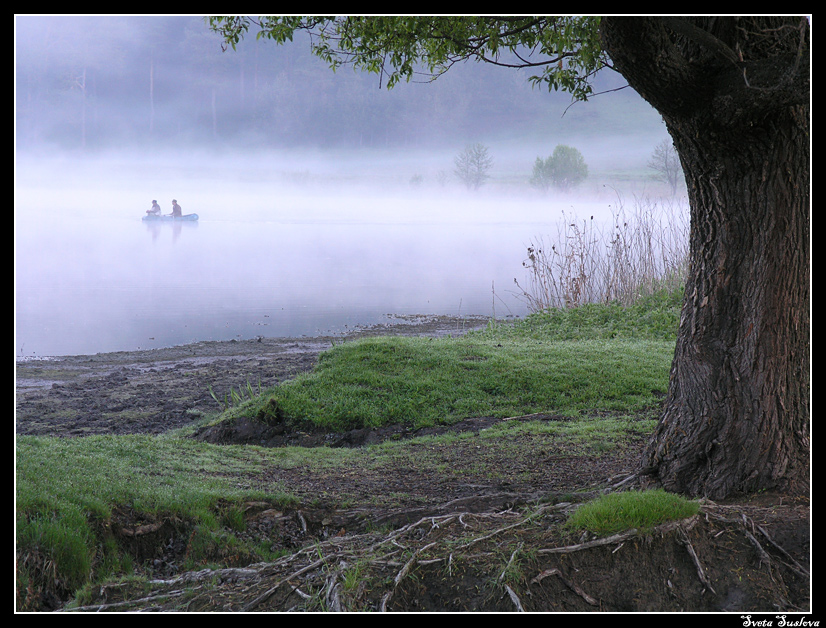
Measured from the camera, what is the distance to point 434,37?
4777mm

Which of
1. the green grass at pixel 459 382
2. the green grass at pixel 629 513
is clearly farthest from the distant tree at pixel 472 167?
the green grass at pixel 629 513

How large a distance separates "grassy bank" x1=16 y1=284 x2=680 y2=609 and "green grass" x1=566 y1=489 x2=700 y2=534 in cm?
170

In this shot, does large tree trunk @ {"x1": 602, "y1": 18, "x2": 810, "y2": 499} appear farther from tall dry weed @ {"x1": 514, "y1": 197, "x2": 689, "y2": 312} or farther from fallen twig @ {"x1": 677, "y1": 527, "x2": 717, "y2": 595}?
tall dry weed @ {"x1": 514, "y1": 197, "x2": 689, "y2": 312}

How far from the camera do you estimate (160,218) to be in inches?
1745

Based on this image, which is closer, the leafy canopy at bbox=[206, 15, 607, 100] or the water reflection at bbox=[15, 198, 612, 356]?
the leafy canopy at bbox=[206, 15, 607, 100]

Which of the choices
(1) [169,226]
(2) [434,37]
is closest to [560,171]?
(1) [169,226]

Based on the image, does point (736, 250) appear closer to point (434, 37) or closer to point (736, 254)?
point (736, 254)

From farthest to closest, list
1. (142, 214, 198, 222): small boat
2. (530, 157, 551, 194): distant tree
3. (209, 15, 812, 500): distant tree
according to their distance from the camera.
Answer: (530, 157, 551, 194): distant tree < (142, 214, 198, 222): small boat < (209, 15, 812, 500): distant tree

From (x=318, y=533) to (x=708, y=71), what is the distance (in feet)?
10.7

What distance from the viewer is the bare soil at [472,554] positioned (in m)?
2.59

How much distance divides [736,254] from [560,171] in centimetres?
4373

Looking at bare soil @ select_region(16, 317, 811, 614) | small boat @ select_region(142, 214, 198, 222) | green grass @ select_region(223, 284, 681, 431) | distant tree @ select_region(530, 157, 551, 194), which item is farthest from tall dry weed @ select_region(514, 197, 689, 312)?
small boat @ select_region(142, 214, 198, 222)

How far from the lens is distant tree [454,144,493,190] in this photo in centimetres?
4975
